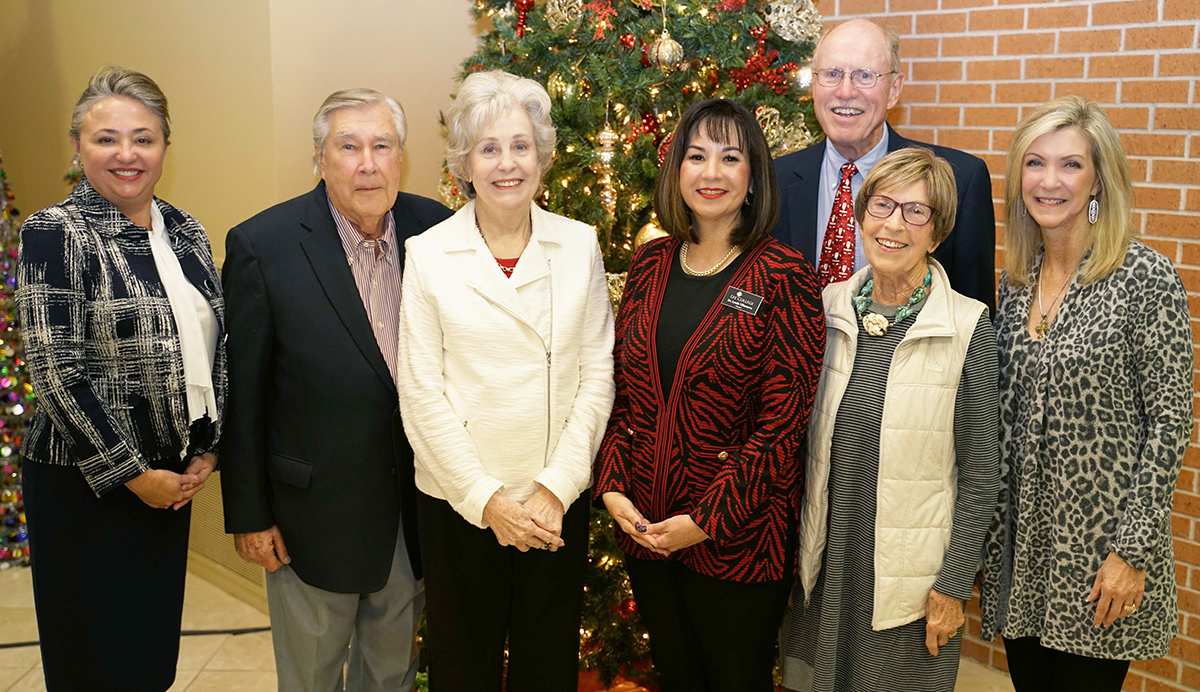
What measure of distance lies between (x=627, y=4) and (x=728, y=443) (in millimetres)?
1604

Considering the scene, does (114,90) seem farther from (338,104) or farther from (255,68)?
(255,68)

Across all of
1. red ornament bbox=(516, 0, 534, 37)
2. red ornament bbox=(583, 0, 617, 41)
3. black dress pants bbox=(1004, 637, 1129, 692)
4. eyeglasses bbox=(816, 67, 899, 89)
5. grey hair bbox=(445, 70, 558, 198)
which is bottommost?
black dress pants bbox=(1004, 637, 1129, 692)

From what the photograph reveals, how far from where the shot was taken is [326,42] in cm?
341

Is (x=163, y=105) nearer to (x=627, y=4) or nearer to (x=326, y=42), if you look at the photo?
(x=326, y=42)

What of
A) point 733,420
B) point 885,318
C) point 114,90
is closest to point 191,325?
point 114,90

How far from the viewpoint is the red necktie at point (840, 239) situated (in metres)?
2.56

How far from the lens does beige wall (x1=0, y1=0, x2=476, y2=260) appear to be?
332cm

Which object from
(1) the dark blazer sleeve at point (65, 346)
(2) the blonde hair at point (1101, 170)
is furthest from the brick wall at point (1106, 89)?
(1) the dark blazer sleeve at point (65, 346)

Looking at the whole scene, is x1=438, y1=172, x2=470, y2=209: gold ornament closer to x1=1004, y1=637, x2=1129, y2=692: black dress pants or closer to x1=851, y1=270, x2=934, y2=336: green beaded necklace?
x1=851, y1=270, x2=934, y2=336: green beaded necklace

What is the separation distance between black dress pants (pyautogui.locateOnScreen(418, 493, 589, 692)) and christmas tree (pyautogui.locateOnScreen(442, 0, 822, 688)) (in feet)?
2.49

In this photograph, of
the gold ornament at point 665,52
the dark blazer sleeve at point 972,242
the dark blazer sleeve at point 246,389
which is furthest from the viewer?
the gold ornament at point 665,52

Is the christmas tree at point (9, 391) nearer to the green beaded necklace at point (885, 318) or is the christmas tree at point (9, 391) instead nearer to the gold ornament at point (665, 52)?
the gold ornament at point (665, 52)

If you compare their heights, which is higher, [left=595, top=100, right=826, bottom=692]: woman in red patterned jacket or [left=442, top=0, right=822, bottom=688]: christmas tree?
[left=442, top=0, right=822, bottom=688]: christmas tree

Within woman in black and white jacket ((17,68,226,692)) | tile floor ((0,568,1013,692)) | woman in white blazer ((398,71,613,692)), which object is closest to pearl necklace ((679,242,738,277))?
woman in white blazer ((398,71,613,692))
